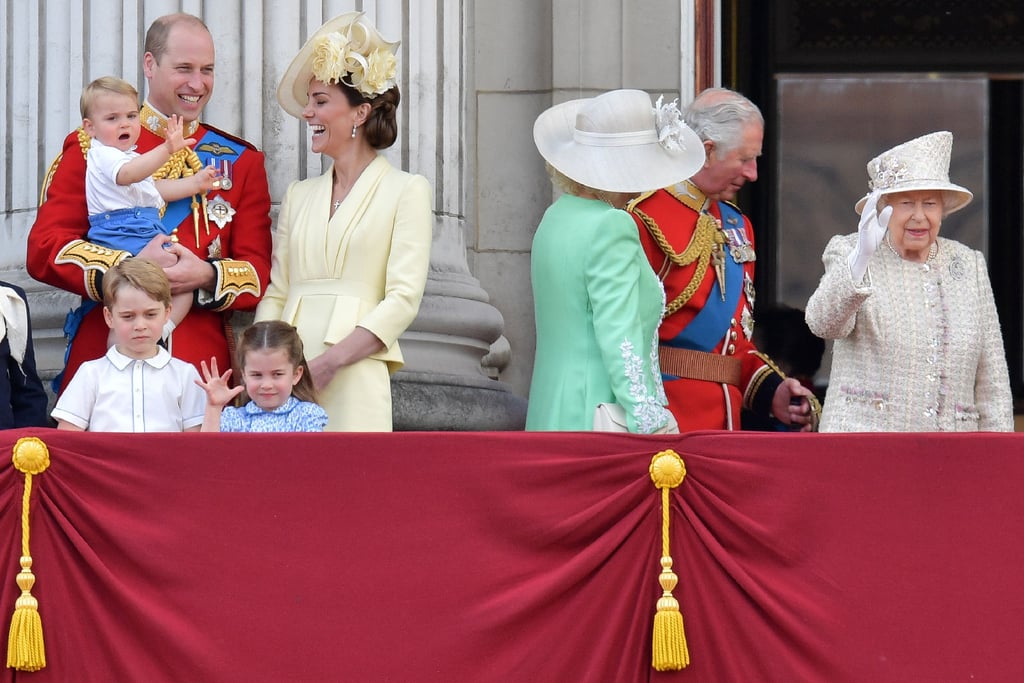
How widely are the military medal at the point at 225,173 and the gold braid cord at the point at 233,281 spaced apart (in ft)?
0.94

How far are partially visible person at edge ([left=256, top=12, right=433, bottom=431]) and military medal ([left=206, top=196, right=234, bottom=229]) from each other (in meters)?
0.18

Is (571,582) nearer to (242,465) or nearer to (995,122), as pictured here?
(242,465)

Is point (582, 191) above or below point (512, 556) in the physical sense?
above

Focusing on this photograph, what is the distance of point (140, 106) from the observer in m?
6.39

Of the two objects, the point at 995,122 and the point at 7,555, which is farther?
the point at 995,122

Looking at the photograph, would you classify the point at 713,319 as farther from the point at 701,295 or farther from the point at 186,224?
the point at 186,224

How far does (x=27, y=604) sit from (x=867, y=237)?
7.47ft

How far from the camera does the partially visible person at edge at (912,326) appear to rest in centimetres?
580

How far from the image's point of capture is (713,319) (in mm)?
6246


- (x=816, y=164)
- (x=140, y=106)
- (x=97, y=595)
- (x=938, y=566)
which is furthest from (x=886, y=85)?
(x=97, y=595)

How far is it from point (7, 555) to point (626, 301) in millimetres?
1651

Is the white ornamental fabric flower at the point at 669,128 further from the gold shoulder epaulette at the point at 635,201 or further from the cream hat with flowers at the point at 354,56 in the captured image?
the cream hat with flowers at the point at 354,56

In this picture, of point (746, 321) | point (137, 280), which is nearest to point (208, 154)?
point (137, 280)

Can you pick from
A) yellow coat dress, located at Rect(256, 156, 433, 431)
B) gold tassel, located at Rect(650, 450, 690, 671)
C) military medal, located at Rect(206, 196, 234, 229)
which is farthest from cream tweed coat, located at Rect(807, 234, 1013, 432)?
military medal, located at Rect(206, 196, 234, 229)
